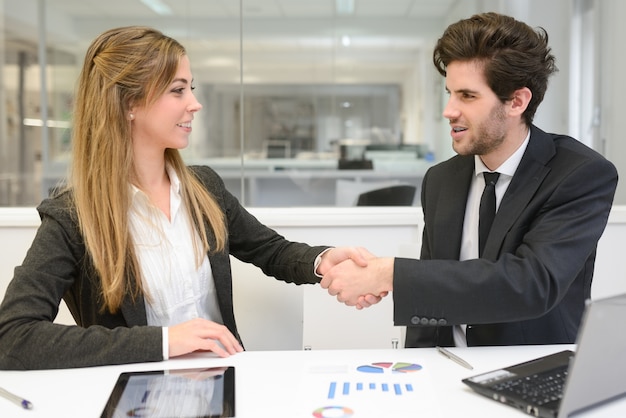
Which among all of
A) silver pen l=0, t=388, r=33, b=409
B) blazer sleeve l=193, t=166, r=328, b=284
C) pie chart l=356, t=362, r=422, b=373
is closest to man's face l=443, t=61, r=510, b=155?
blazer sleeve l=193, t=166, r=328, b=284

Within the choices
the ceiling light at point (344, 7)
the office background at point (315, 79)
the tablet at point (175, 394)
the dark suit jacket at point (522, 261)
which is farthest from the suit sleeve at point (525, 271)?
the ceiling light at point (344, 7)

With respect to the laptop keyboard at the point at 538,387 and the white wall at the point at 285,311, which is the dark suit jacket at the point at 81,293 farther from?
the laptop keyboard at the point at 538,387

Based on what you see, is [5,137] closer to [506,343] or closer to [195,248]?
[195,248]

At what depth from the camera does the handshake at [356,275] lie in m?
1.70

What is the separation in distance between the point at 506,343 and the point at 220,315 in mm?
790

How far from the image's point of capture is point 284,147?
15.1 feet

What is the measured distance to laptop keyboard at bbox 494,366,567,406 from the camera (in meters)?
1.17

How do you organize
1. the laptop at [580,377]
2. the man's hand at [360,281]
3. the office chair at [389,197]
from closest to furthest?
the laptop at [580,377] < the man's hand at [360,281] < the office chair at [389,197]

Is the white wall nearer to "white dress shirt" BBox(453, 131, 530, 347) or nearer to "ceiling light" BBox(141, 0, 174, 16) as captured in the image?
"white dress shirt" BBox(453, 131, 530, 347)

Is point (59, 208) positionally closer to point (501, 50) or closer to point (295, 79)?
point (501, 50)

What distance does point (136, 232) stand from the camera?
71.3 inches

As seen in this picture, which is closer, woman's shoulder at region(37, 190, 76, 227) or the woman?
the woman

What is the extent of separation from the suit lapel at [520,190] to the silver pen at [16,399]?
1093 millimetres

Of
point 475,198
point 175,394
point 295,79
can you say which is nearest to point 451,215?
point 475,198
